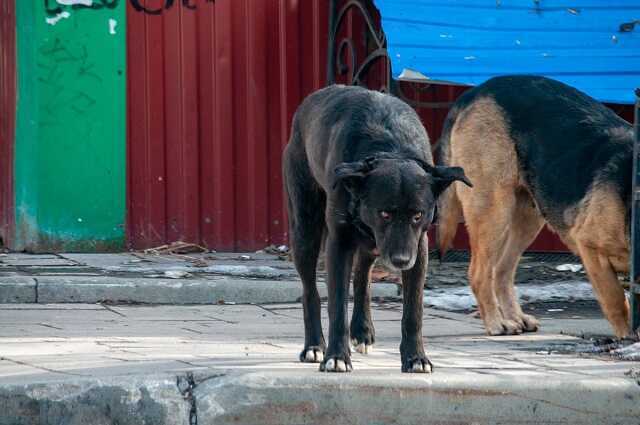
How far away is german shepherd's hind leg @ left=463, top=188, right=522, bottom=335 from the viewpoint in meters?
7.60

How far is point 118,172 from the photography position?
1060 cm

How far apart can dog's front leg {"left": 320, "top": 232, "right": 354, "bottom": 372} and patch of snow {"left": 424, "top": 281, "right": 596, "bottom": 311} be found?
3.22 m

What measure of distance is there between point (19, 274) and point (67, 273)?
336 mm

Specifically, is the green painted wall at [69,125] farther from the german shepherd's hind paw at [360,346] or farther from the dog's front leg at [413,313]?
the dog's front leg at [413,313]

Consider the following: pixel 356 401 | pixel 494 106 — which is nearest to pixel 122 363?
pixel 356 401

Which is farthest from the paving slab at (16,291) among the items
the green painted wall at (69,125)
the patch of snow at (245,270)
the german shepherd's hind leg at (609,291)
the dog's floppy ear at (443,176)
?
the dog's floppy ear at (443,176)

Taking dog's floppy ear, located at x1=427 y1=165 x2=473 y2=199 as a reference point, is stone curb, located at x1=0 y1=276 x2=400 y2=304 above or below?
below

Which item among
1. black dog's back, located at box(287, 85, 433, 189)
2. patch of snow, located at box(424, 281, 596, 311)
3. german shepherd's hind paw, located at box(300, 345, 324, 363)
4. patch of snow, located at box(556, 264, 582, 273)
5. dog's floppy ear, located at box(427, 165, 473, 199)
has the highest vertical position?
black dog's back, located at box(287, 85, 433, 189)

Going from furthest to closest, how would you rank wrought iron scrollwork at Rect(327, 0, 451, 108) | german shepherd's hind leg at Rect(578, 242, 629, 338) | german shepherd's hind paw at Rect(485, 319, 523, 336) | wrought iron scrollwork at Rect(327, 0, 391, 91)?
1. wrought iron scrollwork at Rect(327, 0, 391, 91)
2. wrought iron scrollwork at Rect(327, 0, 451, 108)
3. german shepherd's hind paw at Rect(485, 319, 523, 336)
4. german shepherd's hind leg at Rect(578, 242, 629, 338)

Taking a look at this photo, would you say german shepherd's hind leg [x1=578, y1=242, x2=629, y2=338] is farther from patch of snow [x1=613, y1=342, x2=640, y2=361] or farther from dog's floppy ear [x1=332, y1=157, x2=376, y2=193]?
dog's floppy ear [x1=332, y1=157, x2=376, y2=193]

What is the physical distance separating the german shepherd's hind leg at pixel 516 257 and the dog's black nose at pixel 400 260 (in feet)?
8.43

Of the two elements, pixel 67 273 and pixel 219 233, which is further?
pixel 219 233

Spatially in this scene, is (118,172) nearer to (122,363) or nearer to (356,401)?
(122,363)

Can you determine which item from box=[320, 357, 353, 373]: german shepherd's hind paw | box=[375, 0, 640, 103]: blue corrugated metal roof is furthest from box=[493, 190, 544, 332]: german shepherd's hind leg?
box=[320, 357, 353, 373]: german shepherd's hind paw
